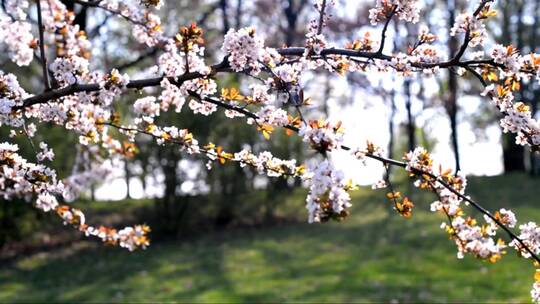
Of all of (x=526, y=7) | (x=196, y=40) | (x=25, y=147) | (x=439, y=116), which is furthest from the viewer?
(x=439, y=116)

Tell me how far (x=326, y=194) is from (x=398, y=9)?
1.24 m

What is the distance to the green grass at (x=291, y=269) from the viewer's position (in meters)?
8.36

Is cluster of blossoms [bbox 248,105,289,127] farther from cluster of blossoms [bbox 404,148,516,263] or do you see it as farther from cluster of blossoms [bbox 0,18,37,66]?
cluster of blossoms [bbox 0,18,37,66]

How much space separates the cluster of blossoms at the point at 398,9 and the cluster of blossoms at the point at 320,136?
85 centimetres

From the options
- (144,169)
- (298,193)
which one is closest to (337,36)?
(298,193)

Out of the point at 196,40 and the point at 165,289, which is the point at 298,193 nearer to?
the point at 165,289

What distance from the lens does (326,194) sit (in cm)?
233

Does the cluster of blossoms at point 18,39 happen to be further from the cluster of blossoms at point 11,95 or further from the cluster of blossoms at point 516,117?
the cluster of blossoms at point 516,117

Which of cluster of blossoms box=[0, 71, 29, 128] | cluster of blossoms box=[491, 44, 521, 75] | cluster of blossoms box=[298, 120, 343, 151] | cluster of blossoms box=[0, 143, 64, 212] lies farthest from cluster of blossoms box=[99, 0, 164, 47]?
cluster of blossoms box=[491, 44, 521, 75]

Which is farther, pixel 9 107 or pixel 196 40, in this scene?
pixel 196 40

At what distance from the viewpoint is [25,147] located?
11.7 m

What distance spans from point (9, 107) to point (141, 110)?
103 centimetres

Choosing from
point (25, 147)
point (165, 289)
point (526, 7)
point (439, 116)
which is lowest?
point (165, 289)

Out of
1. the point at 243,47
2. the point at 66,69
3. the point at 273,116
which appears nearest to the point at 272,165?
the point at 273,116
